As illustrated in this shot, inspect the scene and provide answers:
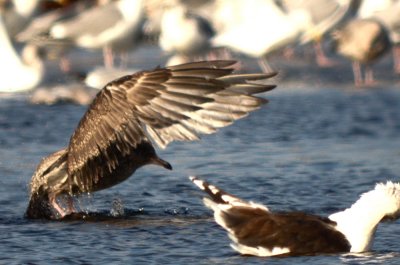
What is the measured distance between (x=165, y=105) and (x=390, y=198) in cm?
166

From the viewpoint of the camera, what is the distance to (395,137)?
42.0 feet

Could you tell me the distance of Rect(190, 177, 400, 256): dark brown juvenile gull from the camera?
281 inches

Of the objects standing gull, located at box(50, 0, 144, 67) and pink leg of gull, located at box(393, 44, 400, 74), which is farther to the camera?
standing gull, located at box(50, 0, 144, 67)

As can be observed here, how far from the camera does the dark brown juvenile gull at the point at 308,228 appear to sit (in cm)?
712

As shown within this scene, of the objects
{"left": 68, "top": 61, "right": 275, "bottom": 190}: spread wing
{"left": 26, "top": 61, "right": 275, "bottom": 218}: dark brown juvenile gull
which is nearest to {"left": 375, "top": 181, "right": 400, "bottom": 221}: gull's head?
{"left": 26, "top": 61, "right": 275, "bottom": 218}: dark brown juvenile gull

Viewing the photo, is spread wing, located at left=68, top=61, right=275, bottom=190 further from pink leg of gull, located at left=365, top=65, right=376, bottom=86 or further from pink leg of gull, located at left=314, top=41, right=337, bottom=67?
pink leg of gull, located at left=314, top=41, right=337, bottom=67

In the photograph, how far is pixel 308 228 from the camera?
7215 millimetres

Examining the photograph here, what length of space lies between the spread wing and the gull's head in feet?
3.94

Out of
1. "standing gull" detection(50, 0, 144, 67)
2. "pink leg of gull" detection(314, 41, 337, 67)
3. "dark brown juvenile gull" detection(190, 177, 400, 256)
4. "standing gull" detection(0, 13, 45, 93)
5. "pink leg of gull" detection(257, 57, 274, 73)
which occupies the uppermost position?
"standing gull" detection(50, 0, 144, 67)

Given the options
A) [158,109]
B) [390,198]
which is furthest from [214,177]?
[390,198]

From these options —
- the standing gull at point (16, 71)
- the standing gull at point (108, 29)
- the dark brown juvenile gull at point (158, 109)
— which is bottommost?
the dark brown juvenile gull at point (158, 109)

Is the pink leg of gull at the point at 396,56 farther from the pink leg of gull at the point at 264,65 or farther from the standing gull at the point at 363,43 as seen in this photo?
the pink leg of gull at the point at 264,65

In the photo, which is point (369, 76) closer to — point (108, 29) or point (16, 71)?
point (108, 29)

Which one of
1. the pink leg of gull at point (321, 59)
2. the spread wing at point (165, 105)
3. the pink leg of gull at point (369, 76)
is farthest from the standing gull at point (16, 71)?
the spread wing at point (165, 105)
